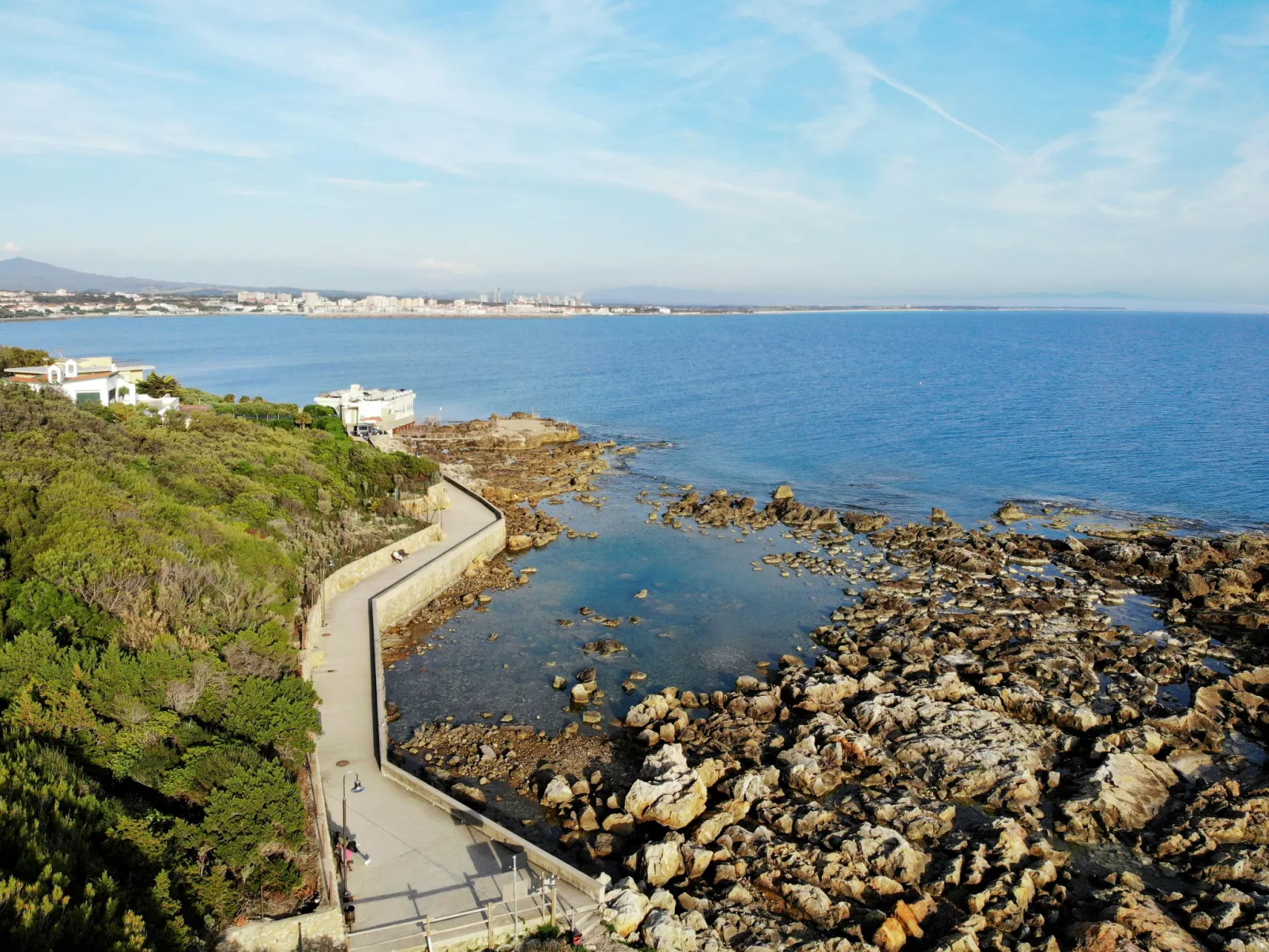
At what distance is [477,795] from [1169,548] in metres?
32.6

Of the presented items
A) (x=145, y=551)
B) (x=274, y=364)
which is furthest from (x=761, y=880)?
(x=274, y=364)

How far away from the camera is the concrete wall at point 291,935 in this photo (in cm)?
1162

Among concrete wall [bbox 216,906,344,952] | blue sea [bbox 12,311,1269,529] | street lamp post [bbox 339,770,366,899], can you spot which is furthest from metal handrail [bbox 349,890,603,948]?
blue sea [bbox 12,311,1269,529]

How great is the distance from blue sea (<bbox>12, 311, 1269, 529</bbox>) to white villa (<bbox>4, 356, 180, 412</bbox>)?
92.9ft

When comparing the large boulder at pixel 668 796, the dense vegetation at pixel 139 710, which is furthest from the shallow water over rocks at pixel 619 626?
the dense vegetation at pixel 139 710

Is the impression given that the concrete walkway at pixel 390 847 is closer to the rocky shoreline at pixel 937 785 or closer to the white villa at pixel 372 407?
the rocky shoreline at pixel 937 785

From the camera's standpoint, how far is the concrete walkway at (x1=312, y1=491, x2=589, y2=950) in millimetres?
13312

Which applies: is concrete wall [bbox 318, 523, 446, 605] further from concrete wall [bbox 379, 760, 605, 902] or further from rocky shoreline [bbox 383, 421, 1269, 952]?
concrete wall [bbox 379, 760, 605, 902]

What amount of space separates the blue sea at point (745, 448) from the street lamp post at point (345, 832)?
440cm

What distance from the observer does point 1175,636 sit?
27.1m

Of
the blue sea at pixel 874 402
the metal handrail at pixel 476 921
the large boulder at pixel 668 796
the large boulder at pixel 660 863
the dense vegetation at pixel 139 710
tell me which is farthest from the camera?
the blue sea at pixel 874 402

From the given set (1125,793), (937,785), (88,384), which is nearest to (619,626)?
(937,785)

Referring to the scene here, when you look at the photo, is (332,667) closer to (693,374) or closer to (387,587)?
(387,587)

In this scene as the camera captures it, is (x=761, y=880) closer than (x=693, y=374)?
Yes
